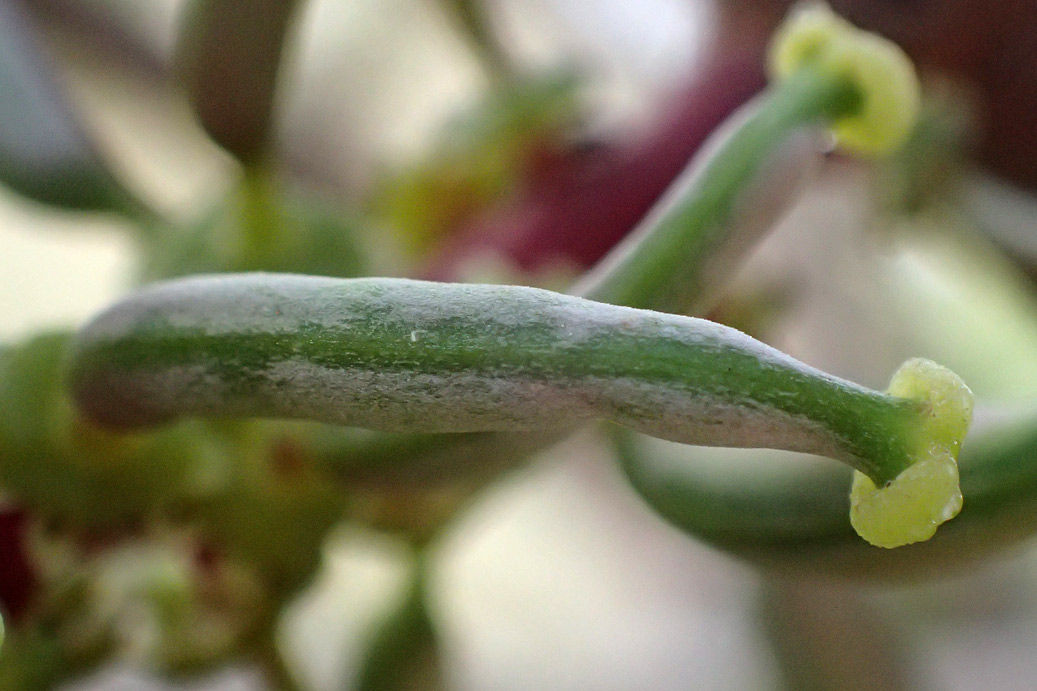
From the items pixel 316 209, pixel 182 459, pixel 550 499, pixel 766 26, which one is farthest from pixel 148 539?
pixel 550 499

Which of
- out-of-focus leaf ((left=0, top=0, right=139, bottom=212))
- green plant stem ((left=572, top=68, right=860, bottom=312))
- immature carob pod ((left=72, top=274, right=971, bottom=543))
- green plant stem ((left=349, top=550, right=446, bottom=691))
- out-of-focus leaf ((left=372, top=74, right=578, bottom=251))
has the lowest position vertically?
green plant stem ((left=349, top=550, right=446, bottom=691))

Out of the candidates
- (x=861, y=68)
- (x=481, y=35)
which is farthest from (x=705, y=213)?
(x=481, y=35)

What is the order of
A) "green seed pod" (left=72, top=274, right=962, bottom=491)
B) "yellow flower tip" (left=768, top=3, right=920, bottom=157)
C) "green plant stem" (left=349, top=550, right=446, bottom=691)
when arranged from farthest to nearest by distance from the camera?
"green plant stem" (left=349, top=550, right=446, bottom=691), "yellow flower tip" (left=768, top=3, right=920, bottom=157), "green seed pod" (left=72, top=274, right=962, bottom=491)

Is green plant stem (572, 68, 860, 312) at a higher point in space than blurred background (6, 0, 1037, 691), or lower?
higher

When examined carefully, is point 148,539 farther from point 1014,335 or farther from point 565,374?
point 1014,335

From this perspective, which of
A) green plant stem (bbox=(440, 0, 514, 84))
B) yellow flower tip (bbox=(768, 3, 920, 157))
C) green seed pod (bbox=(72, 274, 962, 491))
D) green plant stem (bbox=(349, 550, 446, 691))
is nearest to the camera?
green seed pod (bbox=(72, 274, 962, 491))

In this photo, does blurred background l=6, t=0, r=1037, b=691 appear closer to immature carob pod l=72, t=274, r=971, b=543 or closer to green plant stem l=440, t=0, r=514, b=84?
green plant stem l=440, t=0, r=514, b=84

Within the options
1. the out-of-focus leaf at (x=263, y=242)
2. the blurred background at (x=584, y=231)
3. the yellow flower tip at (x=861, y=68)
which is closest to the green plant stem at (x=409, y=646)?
the blurred background at (x=584, y=231)

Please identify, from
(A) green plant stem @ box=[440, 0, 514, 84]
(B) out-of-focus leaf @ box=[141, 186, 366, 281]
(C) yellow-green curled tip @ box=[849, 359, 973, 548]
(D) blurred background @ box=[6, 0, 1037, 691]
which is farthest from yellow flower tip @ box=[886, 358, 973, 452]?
(A) green plant stem @ box=[440, 0, 514, 84]
